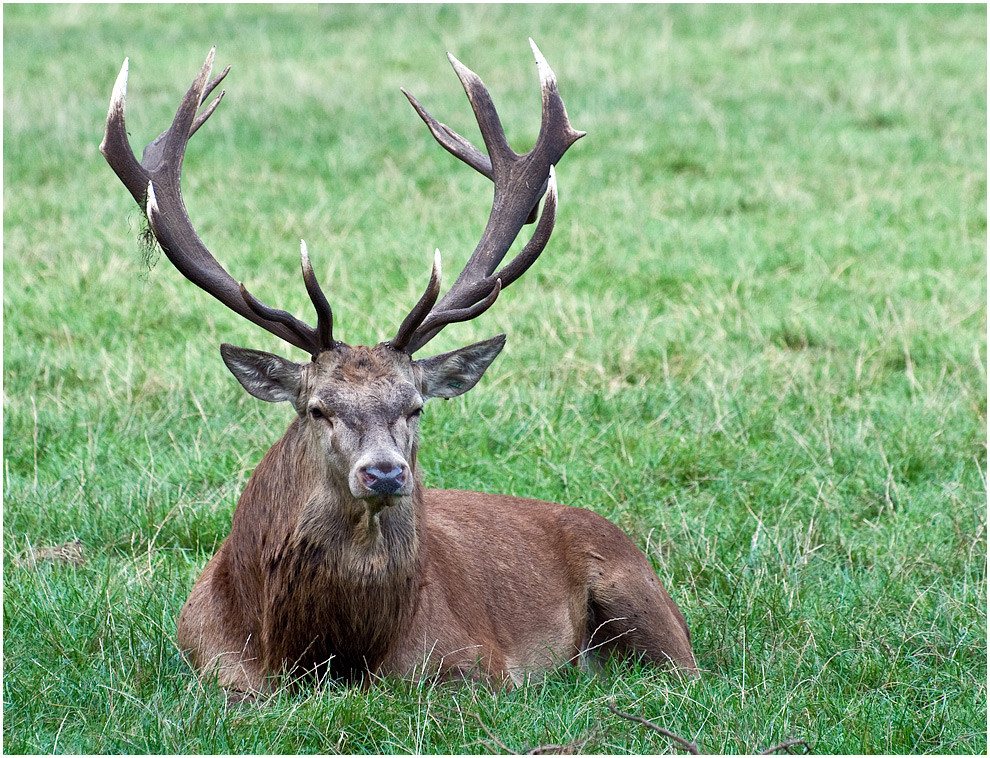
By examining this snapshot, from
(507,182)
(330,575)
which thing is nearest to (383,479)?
(330,575)

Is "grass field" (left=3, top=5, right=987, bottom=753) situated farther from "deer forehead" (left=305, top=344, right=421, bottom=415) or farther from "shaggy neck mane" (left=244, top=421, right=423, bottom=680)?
"deer forehead" (left=305, top=344, right=421, bottom=415)

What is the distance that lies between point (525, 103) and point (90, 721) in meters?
9.67

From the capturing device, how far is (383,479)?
155 inches

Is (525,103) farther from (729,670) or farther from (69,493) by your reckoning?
(729,670)

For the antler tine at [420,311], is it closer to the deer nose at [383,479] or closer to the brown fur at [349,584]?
the brown fur at [349,584]

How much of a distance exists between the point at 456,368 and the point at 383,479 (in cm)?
79

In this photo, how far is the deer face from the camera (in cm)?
398

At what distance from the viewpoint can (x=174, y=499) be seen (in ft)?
18.9

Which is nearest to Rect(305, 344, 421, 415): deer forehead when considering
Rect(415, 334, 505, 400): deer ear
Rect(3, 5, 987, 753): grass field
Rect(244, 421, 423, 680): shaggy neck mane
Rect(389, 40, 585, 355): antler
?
Rect(415, 334, 505, 400): deer ear

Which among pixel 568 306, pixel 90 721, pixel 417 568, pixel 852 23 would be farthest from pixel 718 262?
pixel 852 23

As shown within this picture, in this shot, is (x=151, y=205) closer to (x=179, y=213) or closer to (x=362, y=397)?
(x=179, y=213)

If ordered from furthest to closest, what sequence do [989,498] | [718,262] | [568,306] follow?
[718,262], [568,306], [989,498]

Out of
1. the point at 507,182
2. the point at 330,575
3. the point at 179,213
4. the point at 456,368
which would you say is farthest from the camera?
the point at 507,182

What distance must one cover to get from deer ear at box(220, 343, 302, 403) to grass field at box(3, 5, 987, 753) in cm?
63
